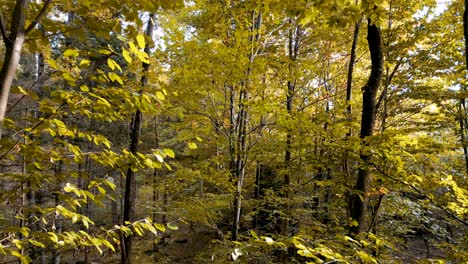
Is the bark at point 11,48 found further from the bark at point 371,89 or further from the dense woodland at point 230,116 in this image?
the bark at point 371,89

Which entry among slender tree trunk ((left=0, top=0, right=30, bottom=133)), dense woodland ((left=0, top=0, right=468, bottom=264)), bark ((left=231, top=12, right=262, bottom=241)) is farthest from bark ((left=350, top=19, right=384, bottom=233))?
slender tree trunk ((left=0, top=0, right=30, bottom=133))

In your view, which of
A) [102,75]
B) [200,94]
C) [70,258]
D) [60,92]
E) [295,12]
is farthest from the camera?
[70,258]

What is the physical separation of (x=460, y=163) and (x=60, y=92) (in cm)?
1266

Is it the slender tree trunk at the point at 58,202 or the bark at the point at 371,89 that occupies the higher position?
the bark at the point at 371,89

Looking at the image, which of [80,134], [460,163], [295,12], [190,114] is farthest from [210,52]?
[460,163]

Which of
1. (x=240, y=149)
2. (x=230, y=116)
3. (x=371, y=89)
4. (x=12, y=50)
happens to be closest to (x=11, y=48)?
(x=12, y=50)

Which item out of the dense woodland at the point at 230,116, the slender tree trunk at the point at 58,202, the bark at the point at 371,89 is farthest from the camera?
the bark at the point at 371,89

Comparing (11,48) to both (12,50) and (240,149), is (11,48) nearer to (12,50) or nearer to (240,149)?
(12,50)

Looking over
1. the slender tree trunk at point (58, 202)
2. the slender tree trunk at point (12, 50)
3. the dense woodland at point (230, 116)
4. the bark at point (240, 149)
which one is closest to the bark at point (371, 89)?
the dense woodland at point (230, 116)

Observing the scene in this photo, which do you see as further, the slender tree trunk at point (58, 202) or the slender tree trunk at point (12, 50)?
the slender tree trunk at point (58, 202)

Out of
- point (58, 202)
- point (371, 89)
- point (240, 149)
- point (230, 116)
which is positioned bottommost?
point (58, 202)

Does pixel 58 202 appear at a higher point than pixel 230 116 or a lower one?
lower

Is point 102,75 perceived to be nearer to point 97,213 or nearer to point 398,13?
point 398,13

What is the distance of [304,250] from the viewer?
1.73 metres
